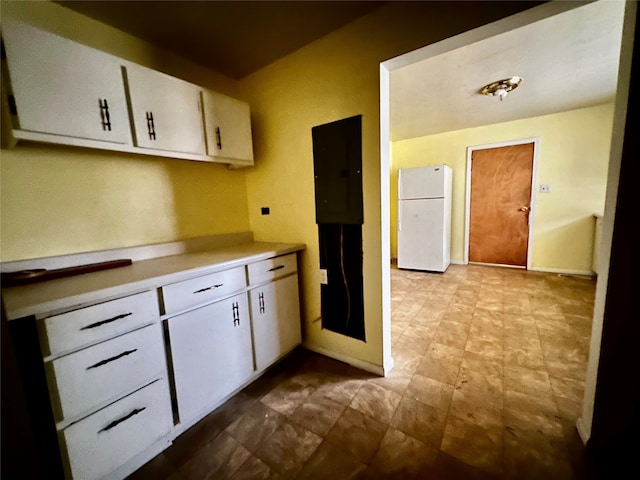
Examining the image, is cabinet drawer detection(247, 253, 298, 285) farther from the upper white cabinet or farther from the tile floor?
the upper white cabinet

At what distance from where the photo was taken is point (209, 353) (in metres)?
1.40

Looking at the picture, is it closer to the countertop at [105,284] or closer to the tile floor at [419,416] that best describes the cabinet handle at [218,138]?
the countertop at [105,284]

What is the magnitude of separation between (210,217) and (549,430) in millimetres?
2470

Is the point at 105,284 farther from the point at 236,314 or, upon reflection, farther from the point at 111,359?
the point at 236,314

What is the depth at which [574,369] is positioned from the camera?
5.57ft

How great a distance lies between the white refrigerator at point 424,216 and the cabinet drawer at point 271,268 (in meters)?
2.83

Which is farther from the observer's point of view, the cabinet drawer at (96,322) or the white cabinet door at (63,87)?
the white cabinet door at (63,87)

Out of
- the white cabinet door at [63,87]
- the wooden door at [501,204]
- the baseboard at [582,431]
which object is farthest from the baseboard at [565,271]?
the white cabinet door at [63,87]

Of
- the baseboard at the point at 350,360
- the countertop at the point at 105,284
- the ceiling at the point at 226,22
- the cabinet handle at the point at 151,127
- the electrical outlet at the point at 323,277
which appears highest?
the ceiling at the point at 226,22

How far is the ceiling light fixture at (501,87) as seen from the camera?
2.45 meters

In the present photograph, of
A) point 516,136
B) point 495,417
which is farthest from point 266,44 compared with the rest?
point 516,136

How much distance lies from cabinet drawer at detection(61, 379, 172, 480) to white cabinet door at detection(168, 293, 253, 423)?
96 millimetres

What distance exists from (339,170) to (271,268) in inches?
32.3

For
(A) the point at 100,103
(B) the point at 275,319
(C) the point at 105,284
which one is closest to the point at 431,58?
(A) the point at 100,103
